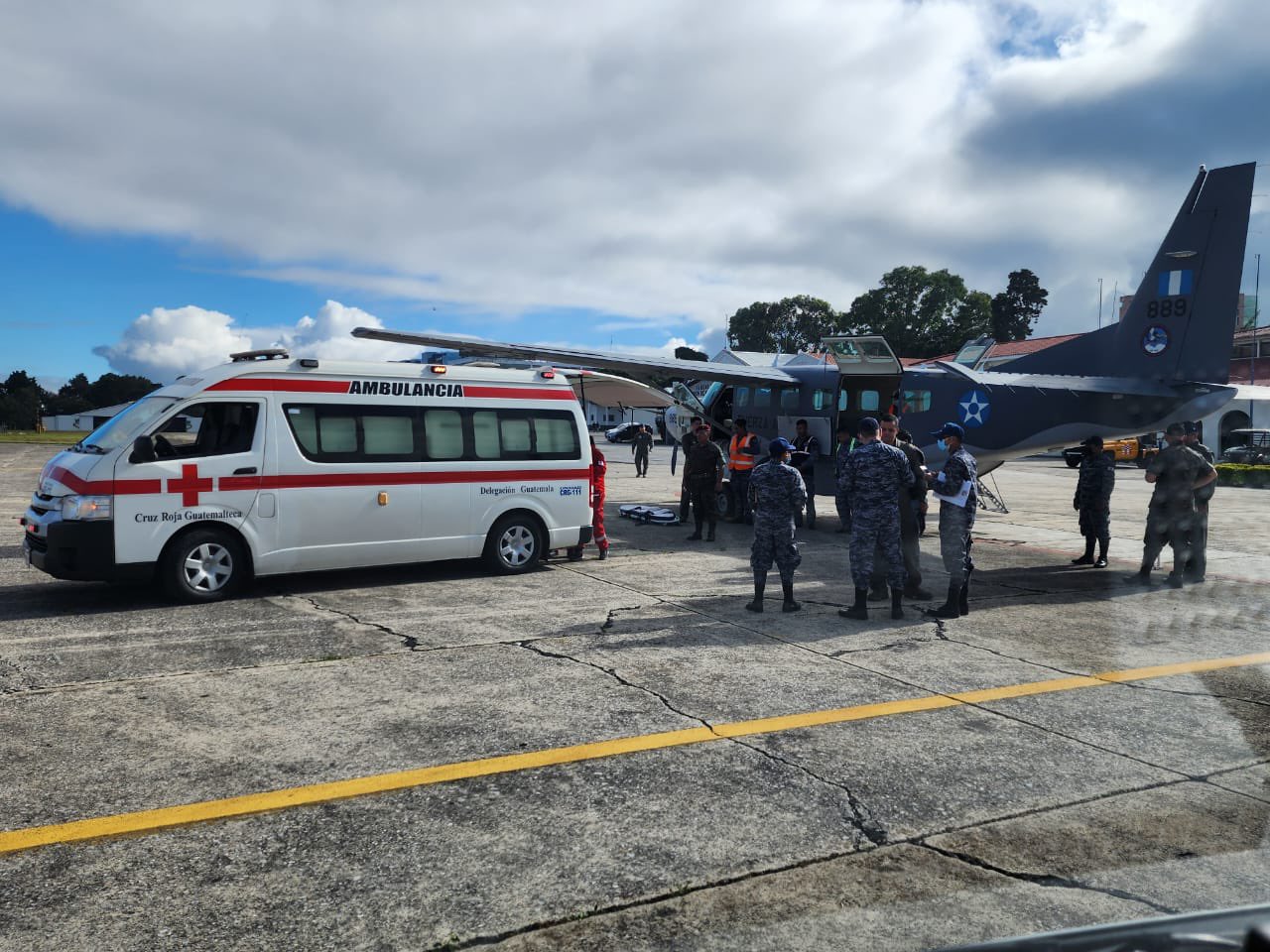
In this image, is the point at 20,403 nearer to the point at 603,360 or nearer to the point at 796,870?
the point at 603,360

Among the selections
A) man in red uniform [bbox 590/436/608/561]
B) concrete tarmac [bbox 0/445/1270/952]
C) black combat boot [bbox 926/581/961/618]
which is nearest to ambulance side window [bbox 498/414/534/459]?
man in red uniform [bbox 590/436/608/561]

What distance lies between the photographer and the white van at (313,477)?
25.7 feet

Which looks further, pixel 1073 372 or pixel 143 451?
pixel 1073 372

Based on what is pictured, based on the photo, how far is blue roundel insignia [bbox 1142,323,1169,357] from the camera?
1270 centimetres

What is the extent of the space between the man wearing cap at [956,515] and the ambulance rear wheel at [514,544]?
4.46 m

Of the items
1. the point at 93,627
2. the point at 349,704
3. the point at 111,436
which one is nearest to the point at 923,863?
the point at 349,704

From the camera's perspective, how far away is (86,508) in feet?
25.1

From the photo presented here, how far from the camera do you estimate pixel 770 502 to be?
828 centimetres

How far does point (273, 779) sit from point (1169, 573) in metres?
10.8

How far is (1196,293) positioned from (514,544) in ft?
32.9

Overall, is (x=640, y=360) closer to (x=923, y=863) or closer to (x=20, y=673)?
(x=20, y=673)

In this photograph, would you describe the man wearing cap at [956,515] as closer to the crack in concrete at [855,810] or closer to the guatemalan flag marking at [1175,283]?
the crack in concrete at [855,810]

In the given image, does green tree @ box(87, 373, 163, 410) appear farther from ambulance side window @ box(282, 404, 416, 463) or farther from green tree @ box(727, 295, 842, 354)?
ambulance side window @ box(282, 404, 416, 463)

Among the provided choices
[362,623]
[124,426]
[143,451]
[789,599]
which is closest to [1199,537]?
[789,599]
